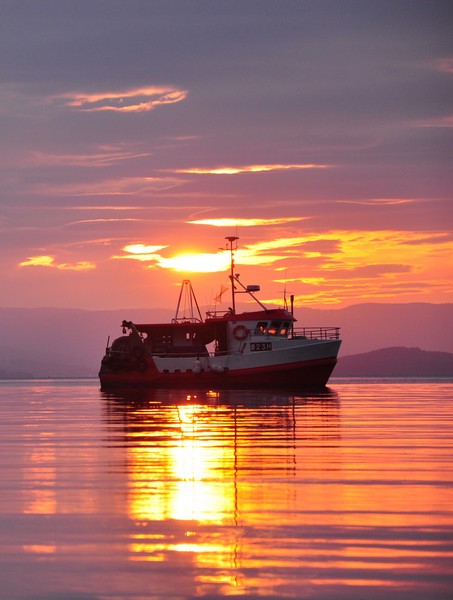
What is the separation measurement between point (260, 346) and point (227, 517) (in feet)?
193

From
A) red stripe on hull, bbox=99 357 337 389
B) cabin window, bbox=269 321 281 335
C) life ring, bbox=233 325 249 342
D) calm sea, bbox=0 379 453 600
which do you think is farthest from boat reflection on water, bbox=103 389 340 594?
life ring, bbox=233 325 249 342

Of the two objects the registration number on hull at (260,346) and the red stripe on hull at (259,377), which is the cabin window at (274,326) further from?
the red stripe on hull at (259,377)

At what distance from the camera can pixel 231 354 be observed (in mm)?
73688

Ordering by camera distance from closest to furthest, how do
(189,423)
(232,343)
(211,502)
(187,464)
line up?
(211,502)
(187,464)
(189,423)
(232,343)

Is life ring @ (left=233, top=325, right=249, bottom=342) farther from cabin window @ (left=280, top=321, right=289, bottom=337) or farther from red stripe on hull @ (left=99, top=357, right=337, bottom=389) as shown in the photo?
cabin window @ (left=280, top=321, right=289, bottom=337)

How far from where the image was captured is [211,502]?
14.5 metres

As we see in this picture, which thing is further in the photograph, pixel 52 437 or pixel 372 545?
pixel 52 437

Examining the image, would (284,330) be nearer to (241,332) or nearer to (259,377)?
(241,332)

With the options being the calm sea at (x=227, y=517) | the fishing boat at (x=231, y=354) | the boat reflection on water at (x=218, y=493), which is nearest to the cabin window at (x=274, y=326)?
the fishing boat at (x=231, y=354)

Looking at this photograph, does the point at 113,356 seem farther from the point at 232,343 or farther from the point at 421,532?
the point at 421,532

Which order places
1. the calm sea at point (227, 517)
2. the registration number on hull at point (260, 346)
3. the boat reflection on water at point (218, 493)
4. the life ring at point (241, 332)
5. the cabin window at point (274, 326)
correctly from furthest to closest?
the life ring at point (241, 332)
the cabin window at point (274, 326)
the registration number on hull at point (260, 346)
the boat reflection on water at point (218, 493)
the calm sea at point (227, 517)

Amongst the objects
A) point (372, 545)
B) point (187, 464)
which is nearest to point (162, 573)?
point (372, 545)

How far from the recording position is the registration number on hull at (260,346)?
7162cm

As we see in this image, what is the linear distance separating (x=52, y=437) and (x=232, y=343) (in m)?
46.2
